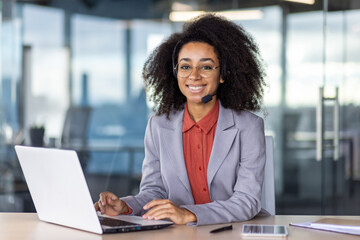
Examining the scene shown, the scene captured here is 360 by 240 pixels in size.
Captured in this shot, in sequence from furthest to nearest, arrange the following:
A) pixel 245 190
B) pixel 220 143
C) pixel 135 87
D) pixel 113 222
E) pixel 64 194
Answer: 1. pixel 135 87
2. pixel 220 143
3. pixel 245 190
4. pixel 113 222
5. pixel 64 194

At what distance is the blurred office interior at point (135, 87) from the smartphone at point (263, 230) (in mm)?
3022

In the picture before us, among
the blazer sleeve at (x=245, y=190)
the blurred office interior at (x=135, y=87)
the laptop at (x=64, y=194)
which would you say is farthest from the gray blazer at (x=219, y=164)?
the blurred office interior at (x=135, y=87)

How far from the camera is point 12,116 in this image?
5.45 meters

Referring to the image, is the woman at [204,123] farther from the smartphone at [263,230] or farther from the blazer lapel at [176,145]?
the smartphone at [263,230]

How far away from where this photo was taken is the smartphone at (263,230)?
176 cm

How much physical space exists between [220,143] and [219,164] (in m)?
0.09

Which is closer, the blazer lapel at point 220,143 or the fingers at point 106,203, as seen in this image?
the fingers at point 106,203

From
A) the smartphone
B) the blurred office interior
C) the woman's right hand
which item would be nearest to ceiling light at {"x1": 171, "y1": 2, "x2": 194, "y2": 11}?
the blurred office interior

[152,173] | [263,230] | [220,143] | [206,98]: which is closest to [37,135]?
[152,173]

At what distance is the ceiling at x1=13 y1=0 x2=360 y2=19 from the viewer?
16.2 feet

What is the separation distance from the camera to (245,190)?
2221mm

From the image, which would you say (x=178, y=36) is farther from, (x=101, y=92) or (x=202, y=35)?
(x=101, y=92)

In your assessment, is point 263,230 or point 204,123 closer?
point 263,230

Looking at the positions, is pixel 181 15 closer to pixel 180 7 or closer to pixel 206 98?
pixel 180 7
